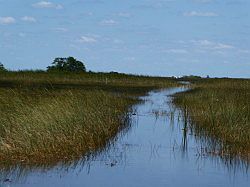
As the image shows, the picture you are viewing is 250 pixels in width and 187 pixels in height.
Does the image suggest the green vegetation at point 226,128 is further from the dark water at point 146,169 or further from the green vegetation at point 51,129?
the green vegetation at point 51,129

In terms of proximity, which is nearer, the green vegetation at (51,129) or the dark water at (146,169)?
the dark water at (146,169)

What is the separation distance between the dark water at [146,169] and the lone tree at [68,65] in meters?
59.4

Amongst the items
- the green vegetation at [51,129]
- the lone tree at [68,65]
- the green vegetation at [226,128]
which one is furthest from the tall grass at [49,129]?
the lone tree at [68,65]

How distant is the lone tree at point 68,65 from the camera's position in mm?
73375

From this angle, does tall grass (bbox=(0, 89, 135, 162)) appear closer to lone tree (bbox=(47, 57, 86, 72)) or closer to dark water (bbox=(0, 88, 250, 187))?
dark water (bbox=(0, 88, 250, 187))

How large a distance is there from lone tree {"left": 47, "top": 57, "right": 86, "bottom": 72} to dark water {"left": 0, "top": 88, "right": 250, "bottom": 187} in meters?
59.4

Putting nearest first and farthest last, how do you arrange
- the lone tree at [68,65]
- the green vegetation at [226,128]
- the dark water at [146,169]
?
the dark water at [146,169] < the green vegetation at [226,128] < the lone tree at [68,65]

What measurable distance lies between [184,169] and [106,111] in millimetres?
6970

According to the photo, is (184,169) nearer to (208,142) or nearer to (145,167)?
(145,167)

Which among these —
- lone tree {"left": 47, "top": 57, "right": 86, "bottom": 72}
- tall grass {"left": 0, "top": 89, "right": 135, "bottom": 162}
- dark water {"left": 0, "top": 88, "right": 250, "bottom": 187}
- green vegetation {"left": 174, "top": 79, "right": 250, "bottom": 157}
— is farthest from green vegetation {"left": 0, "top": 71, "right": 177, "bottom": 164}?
lone tree {"left": 47, "top": 57, "right": 86, "bottom": 72}

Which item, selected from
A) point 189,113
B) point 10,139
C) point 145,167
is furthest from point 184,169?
point 189,113

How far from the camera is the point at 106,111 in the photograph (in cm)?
1772

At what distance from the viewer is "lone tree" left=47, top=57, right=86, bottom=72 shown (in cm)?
7338

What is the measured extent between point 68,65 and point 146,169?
64616 mm
